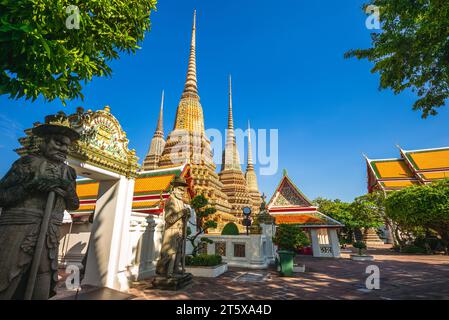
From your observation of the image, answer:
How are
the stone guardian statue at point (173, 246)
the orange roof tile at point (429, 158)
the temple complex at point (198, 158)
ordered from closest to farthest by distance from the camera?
the stone guardian statue at point (173, 246)
the temple complex at point (198, 158)
the orange roof tile at point (429, 158)

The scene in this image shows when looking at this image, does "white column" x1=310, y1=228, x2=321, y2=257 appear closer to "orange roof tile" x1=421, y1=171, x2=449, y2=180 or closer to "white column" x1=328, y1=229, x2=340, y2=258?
"white column" x1=328, y1=229, x2=340, y2=258

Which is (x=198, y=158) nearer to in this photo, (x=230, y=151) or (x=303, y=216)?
(x=303, y=216)

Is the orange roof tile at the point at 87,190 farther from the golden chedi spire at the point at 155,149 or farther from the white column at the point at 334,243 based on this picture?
the golden chedi spire at the point at 155,149

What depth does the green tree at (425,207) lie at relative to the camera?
62.5ft

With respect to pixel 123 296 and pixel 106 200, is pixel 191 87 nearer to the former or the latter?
pixel 106 200

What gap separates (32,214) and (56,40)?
372 cm

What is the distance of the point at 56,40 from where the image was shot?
15.1 ft

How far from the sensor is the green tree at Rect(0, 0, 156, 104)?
13.5ft

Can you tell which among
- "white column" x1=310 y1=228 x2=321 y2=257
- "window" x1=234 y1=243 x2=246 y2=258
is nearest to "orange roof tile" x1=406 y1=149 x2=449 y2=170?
"white column" x1=310 y1=228 x2=321 y2=257

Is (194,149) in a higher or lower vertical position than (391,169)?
higher

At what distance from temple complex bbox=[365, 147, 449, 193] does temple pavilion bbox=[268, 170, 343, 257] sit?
15.5 meters

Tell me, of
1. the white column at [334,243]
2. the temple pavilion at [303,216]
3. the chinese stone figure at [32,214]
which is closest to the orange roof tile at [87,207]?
the chinese stone figure at [32,214]

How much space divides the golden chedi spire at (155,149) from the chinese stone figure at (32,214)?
4117cm

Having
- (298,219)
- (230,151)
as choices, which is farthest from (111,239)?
(230,151)
